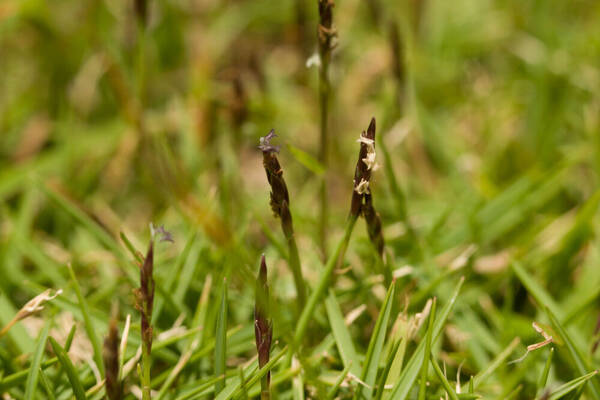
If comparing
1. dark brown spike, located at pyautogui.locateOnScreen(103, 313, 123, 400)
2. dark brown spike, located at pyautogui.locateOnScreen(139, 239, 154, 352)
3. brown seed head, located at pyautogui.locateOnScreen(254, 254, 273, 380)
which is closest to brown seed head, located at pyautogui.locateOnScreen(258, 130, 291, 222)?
brown seed head, located at pyautogui.locateOnScreen(254, 254, 273, 380)

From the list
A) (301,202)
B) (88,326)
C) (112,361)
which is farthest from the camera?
(301,202)

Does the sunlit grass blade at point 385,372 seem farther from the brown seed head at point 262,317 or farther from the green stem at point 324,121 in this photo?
the green stem at point 324,121

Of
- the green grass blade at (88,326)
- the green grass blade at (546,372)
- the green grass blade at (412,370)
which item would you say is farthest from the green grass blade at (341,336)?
the green grass blade at (88,326)

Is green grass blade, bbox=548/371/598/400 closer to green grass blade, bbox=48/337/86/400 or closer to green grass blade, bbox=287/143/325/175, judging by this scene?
green grass blade, bbox=287/143/325/175

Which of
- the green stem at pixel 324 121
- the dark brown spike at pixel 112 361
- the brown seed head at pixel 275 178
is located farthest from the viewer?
the green stem at pixel 324 121

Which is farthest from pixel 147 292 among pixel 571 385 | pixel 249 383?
pixel 571 385

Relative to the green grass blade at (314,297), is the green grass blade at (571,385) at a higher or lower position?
lower

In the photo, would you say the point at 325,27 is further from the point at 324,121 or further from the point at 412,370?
the point at 412,370
